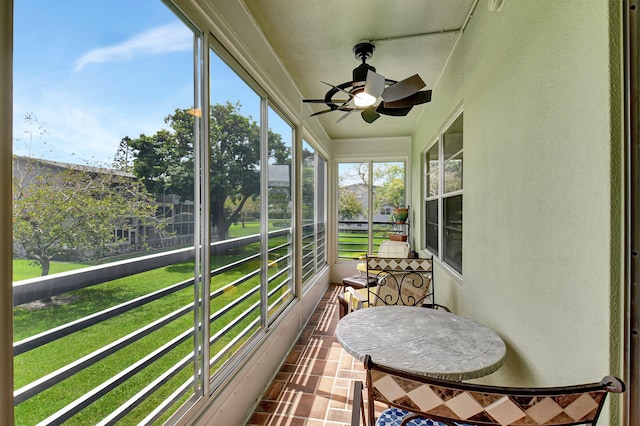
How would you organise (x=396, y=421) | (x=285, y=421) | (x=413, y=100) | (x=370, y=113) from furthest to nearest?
(x=370, y=113) < (x=413, y=100) < (x=285, y=421) < (x=396, y=421)

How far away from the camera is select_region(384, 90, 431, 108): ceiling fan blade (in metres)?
1.98

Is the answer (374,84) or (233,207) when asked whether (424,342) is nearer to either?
(233,207)

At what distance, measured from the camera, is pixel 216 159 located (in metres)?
1.65


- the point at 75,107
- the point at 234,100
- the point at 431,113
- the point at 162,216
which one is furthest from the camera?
the point at 431,113

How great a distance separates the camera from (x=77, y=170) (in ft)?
2.91

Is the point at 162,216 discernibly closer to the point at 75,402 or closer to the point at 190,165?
the point at 190,165

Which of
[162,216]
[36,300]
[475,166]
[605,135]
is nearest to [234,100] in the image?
[162,216]

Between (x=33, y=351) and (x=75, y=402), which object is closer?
(x=33, y=351)

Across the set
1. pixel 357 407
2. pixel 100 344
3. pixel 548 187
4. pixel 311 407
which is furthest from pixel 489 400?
pixel 311 407

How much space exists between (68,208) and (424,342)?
5.04ft

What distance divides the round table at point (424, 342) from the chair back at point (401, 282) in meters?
0.83

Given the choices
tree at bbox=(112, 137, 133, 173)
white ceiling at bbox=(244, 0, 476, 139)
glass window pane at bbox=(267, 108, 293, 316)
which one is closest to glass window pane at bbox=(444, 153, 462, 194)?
white ceiling at bbox=(244, 0, 476, 139)

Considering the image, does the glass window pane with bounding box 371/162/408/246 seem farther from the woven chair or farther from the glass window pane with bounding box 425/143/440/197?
the woven chair

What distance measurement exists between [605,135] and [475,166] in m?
1.14
